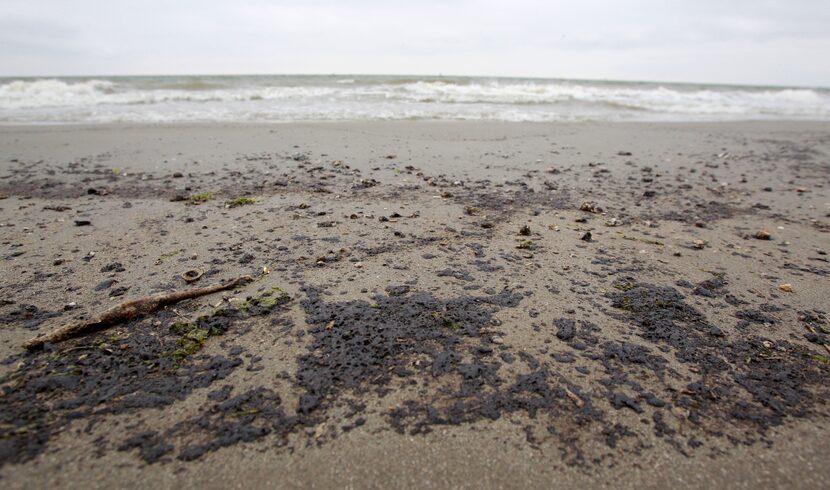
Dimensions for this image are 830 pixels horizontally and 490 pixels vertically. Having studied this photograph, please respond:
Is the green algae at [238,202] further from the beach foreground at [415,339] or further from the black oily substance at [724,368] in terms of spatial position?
the black oily substance at [724,368]

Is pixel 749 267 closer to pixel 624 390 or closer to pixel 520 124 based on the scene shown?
pixel 624 390

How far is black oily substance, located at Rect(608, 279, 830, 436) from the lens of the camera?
1.72m

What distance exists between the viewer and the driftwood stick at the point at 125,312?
195 centimetres

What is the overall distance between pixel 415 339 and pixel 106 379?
131 centimetres

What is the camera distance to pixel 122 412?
1.60m

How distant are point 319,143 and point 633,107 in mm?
14367

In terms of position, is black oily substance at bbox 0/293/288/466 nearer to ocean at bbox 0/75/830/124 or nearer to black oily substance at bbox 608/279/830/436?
black oily substance at bbox 608/279/830/436

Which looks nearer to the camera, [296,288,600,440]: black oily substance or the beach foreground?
the beach foreground

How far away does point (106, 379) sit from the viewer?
1.75 m

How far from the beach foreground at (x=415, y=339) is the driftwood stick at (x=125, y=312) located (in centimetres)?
5

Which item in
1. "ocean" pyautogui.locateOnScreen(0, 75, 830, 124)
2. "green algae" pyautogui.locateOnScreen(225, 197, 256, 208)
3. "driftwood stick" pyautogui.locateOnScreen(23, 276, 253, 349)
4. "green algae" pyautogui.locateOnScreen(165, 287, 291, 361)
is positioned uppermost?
"ocean" pyautogui.locateOnScreen(0, 75, 830, 124)

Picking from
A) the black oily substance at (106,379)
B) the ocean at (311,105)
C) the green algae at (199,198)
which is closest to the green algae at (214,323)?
the black oily substance at (106,379)

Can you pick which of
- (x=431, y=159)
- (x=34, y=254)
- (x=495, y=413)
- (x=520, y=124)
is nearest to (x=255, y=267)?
(x=34, y=254)

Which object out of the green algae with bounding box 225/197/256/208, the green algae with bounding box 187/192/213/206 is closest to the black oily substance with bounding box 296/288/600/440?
the green algae with bounding box 225/197/256/208
